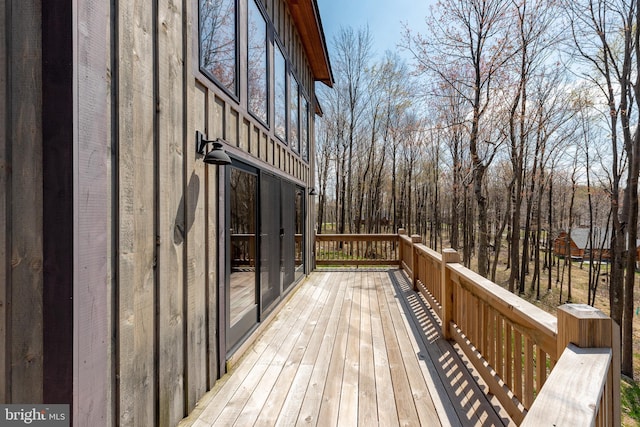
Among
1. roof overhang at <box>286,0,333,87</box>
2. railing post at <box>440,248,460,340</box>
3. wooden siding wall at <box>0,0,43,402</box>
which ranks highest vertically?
roof overhang at <box>286,0,333,87</box>

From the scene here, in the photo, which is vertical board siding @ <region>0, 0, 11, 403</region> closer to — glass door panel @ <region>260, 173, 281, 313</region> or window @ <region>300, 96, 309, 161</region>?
glass door panel @ <region>260, 173, 281, 313</region>

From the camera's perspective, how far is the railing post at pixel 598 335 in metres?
1.24

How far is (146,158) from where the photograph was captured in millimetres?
1685

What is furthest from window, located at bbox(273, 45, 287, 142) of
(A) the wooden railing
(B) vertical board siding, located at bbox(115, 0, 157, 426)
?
(A) the wooden railing

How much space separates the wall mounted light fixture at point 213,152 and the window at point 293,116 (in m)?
3.12

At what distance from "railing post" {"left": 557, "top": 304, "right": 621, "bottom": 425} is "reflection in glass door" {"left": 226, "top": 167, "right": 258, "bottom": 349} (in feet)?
8.09

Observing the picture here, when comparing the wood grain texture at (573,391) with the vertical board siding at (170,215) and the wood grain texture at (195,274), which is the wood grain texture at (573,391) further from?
the wood grain texture at (195,274)

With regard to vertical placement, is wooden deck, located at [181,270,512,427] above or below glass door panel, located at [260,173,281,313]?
below

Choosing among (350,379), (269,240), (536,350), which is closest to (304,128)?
(269,240)

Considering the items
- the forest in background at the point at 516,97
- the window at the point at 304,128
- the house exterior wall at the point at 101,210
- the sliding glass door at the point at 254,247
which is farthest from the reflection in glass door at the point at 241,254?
the forest in background at the point at 516,97

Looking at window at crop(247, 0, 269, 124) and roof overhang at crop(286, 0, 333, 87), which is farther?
roof overhang at crop(286, 0, 333, 87)

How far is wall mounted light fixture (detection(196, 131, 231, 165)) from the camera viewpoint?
2181 mm

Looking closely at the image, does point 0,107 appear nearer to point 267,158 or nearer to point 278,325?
point 267,158

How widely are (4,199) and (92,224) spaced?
33 centimetres
